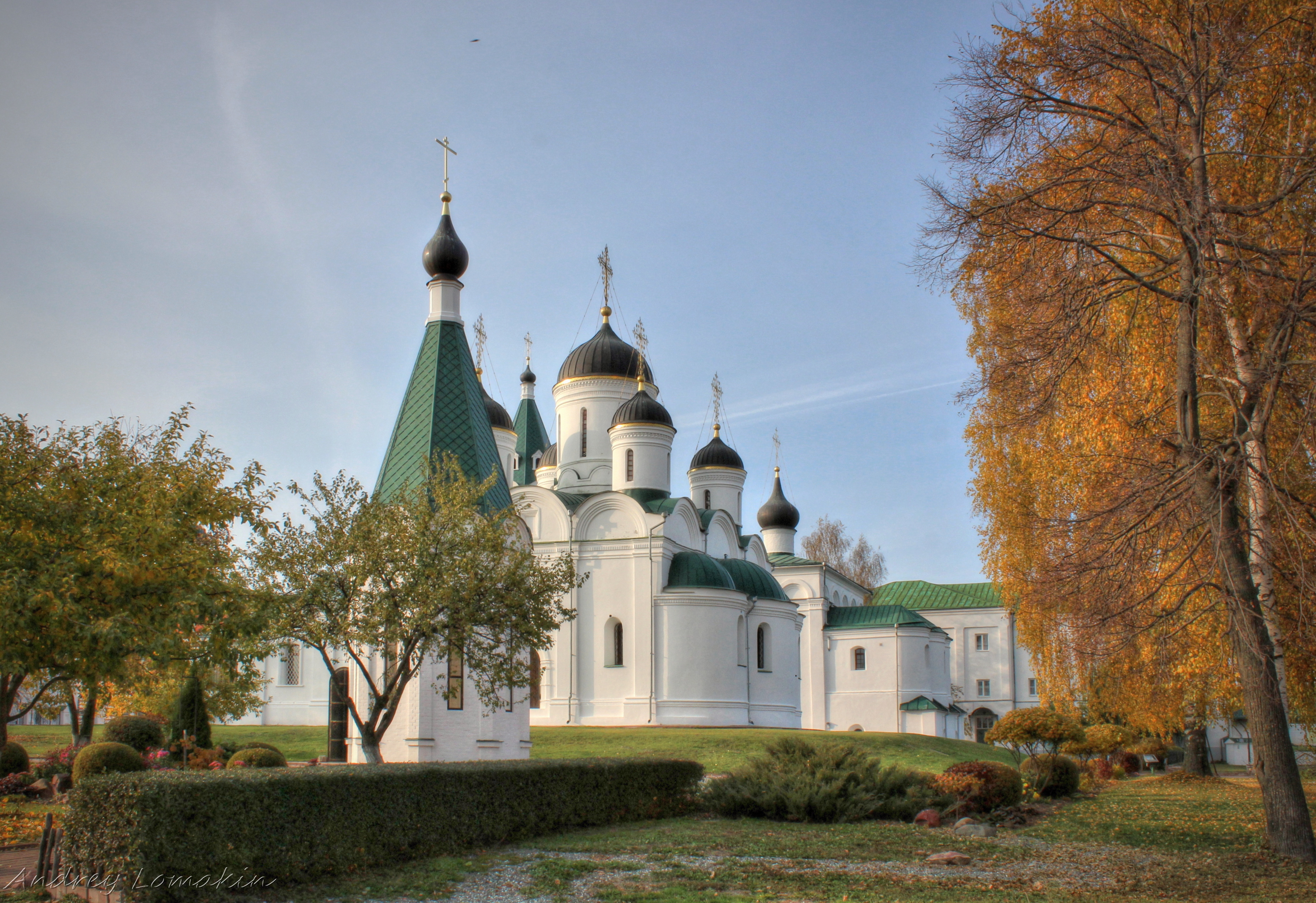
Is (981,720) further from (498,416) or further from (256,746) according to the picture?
(256,746)

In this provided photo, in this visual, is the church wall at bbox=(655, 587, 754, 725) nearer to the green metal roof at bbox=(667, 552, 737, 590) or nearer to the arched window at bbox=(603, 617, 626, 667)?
the green metal roof at bbox=(667, 552, 737, 590)

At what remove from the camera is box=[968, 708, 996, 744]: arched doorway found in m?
51.7

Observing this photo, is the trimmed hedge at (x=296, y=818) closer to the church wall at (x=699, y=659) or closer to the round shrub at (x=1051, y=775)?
the round shrub at (x=1051, y=775)

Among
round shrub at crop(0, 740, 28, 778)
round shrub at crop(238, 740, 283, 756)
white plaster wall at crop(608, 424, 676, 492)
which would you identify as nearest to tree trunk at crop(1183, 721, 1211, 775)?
white plaster wall at crop(608, 424, 676, 492)

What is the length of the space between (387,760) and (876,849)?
9.96 m

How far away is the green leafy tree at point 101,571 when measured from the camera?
10.9 meters

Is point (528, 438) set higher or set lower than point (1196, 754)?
higher

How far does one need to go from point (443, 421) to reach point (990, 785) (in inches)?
466

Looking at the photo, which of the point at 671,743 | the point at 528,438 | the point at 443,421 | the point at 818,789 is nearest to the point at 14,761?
the point at 443,421

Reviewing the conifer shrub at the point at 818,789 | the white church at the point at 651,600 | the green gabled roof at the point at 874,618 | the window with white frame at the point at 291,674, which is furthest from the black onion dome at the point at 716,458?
the conifer shrub at the point at 818,789

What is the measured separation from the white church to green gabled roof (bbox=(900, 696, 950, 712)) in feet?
0.28

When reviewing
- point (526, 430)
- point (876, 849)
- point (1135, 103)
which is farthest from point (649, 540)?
point (1135, 103)

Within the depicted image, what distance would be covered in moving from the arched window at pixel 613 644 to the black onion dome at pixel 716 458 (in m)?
11.3

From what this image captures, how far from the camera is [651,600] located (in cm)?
3334
